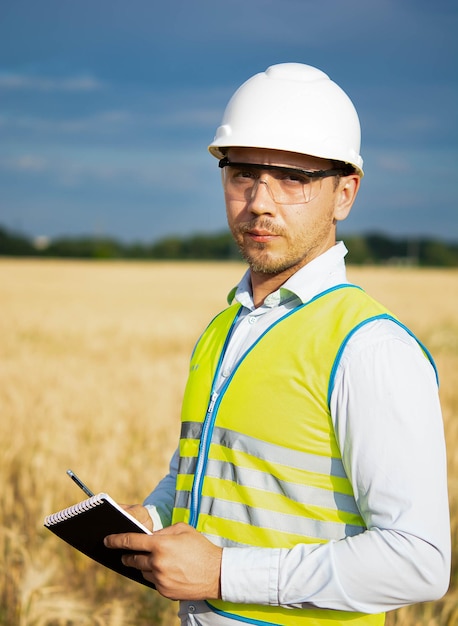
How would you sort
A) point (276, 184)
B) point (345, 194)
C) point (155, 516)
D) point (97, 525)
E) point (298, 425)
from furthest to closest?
point (155, 516)
point (345, 194)
point (276, 184)
point (97, 525)
point (298, 425)

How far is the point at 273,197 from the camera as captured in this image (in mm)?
2076

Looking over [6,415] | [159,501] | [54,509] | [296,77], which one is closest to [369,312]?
[296,77]

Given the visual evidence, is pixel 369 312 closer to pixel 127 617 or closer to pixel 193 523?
pixel 193 523

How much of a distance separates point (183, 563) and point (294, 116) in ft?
3.96

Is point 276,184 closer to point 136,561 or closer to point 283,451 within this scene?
point 283,451

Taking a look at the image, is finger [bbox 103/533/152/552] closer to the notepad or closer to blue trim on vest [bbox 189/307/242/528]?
the notepad

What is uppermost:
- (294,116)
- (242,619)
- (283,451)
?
(294,116)

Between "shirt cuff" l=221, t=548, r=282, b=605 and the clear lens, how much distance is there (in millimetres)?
918

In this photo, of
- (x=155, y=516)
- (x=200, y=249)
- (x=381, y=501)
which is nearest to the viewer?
(x=381, y=501)

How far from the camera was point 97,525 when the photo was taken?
1.98 m

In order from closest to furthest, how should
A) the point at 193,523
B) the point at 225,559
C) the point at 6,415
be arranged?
1. the point at 225,559
2. the point at 193,523
3. the point at 6,415

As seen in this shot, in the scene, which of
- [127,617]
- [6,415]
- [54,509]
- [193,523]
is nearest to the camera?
[193,523]

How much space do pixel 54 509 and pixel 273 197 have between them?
3.36 metres

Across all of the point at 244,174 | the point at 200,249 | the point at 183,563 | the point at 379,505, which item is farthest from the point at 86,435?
the point at 200,249
